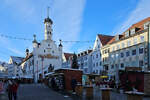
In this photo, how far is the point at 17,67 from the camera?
3757 inches

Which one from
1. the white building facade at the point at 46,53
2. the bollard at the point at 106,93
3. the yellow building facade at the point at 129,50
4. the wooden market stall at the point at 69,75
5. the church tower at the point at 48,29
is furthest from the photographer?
the church tower at the point at 48,29

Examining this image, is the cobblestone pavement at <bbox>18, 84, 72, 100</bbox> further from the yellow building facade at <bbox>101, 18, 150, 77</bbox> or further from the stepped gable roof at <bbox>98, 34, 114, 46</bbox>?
the stepped gable roof at <bbox>98, 34, 114, 46</bbox>

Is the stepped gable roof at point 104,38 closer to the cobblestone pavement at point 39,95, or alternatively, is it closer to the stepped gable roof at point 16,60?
the cobblestone pavement at point 39,95

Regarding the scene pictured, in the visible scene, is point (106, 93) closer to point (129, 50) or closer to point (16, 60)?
point (129, 50)

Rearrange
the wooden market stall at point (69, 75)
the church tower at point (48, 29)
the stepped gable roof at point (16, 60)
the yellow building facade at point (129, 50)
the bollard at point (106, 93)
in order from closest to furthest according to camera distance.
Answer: the bollard at point (106, 93), the wooden market stall at point (69, 75), the yellow building facade at point (129, 50), the church tower at point (48, 29), the stepped gable roof at point (16, 60)

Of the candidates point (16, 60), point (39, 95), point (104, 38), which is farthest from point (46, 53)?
point (39, 95)

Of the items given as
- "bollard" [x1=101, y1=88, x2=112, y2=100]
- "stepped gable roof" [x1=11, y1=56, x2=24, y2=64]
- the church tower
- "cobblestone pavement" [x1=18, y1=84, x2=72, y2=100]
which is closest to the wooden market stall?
"cobblestone pavement" [x1=18, y1=84, x2=72, y2=100]

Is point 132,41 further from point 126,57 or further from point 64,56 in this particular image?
point 64,56

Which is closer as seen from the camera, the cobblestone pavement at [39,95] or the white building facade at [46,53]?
the cobblestone pavement at [39,95]

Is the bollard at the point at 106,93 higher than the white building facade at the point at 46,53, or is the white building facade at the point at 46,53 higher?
the white building facade at the point at 46,53

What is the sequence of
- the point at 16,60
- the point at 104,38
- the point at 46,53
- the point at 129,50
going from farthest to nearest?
the point at 16,60
the point at 46,53
the point at 104,38
the point at 129,50

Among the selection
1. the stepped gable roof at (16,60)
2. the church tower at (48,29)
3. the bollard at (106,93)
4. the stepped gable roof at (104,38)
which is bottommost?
the bollard at (106,93)

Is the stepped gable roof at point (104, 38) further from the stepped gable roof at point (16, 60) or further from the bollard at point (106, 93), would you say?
the stepped gable roof at point (16, 60)

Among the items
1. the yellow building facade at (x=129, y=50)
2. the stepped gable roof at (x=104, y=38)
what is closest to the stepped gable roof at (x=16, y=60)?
the stepped gable roof at (x=104, y=38)
